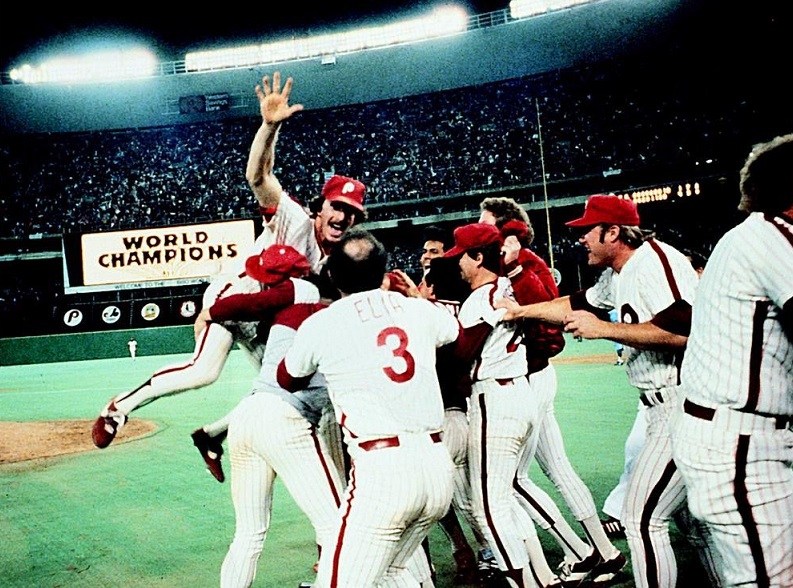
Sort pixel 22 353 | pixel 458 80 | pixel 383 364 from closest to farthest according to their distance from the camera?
pixel 383 364 < pixel 22 353 < pixel 458 80

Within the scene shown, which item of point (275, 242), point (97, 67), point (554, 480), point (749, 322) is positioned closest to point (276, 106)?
point (275, 242)

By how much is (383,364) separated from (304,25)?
33.5 meters

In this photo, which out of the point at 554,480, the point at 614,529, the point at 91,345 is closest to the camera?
the point at 554,480

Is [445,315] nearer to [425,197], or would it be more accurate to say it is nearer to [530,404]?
[530,404]

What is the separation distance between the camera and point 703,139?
1100 inches

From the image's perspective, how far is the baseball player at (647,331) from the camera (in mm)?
3156

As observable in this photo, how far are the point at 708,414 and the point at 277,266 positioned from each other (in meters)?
1.94

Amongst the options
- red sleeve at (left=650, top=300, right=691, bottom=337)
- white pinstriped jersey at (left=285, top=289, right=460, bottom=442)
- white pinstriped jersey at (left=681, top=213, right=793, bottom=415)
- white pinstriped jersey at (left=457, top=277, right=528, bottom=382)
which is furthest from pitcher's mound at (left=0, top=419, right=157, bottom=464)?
white pinstriped jersey at (left=681, top=213, right=793, bottom=415)

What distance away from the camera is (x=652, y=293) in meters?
3.31

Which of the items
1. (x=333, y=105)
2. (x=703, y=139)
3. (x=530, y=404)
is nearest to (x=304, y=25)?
(x=333, y=105)

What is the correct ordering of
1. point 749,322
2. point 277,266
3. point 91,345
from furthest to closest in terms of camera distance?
1. point 91,345
2. point 277,266
3. point 749,322

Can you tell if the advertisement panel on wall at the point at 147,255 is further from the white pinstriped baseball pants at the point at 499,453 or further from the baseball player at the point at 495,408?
the white pinstriped baseball pants at the point at 499,453

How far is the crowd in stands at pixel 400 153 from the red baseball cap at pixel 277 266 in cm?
2647

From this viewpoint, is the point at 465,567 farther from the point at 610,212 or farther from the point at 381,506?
the point at 610,212
